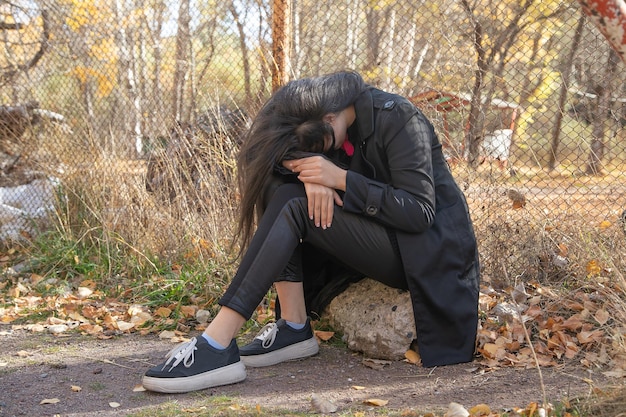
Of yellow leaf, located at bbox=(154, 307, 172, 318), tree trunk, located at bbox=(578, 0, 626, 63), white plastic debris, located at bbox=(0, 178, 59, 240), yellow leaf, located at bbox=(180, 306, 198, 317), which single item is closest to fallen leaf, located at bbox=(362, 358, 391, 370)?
yellow leaf, located at bbox=(180, 306, 198, 317)

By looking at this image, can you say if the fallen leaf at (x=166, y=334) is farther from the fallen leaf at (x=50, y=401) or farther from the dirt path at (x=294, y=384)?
the fallen leaf at (x=50, y=401)

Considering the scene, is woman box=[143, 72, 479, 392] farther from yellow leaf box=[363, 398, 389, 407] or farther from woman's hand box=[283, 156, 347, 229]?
yellow leaf box=[363, 398, 389, 407]

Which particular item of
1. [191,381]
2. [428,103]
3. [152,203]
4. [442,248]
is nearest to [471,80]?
[428,103]

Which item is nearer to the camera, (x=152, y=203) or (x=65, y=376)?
(x=65, y=376)

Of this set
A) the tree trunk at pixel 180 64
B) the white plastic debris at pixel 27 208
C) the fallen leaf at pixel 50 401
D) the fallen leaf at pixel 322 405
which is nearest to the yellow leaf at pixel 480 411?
the fallen leaf at pixel 322 405

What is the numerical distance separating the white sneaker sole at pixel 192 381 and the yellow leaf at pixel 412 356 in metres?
0.82

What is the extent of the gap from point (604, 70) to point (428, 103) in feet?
3.47

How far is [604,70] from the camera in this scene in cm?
427

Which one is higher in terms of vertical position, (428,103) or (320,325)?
(428,103)

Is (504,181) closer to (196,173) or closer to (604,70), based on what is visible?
(604,70)

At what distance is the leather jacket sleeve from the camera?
2.93m

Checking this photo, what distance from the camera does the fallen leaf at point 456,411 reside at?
2.41 m

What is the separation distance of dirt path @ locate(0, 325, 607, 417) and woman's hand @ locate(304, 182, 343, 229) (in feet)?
2.29

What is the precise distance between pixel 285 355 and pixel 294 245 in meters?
0.63
